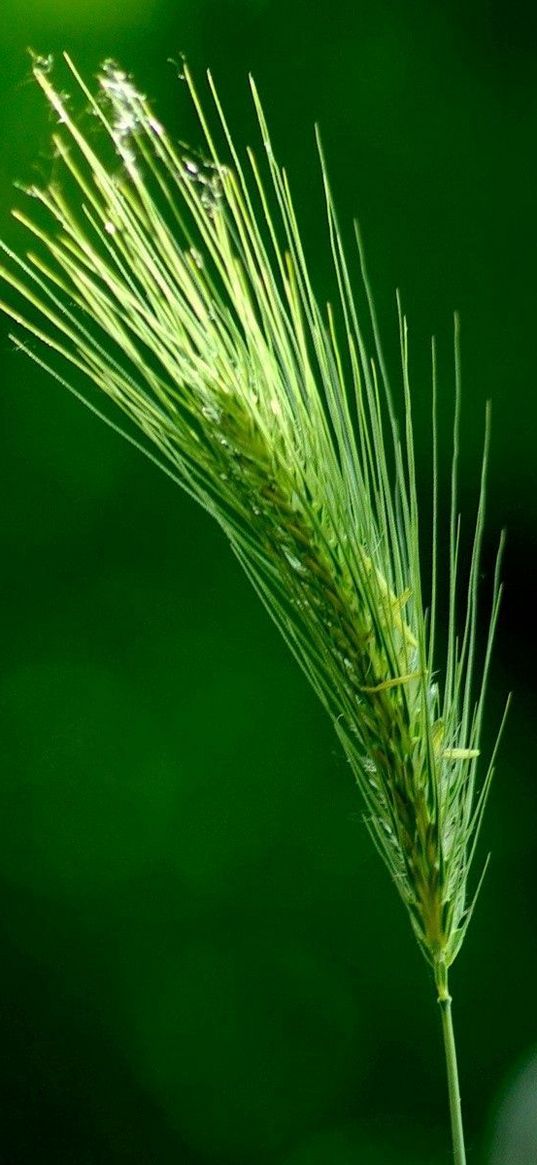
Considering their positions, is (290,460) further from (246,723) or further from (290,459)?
(246,723)

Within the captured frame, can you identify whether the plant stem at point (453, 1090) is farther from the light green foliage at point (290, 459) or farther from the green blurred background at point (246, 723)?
the green blurred background at point (246, 723)

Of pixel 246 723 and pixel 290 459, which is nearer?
pixel 290 459

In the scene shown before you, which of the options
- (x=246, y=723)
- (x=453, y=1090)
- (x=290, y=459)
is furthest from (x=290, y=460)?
(x=246, y=723)

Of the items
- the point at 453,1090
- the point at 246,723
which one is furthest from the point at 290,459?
the point at 246,723

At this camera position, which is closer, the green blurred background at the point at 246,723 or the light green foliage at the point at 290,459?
the light green foliage at the point at 290,459

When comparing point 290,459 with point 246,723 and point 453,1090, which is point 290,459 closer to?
point 453,1090

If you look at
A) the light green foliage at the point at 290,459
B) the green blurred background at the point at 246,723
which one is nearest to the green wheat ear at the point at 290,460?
the light green foliage at the point at 290,459

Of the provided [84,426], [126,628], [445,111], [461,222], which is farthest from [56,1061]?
[445,111]

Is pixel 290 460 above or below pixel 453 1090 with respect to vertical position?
above

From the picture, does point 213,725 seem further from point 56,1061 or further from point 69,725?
point 56,1061
